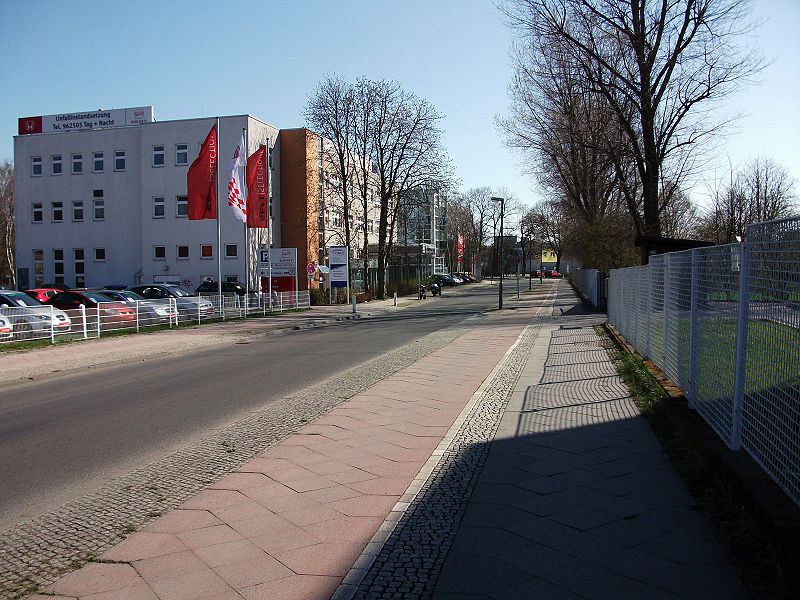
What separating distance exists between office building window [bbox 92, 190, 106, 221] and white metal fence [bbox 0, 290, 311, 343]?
22.2 metres

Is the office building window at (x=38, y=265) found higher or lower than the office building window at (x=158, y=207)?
lower

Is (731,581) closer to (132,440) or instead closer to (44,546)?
(44,546)

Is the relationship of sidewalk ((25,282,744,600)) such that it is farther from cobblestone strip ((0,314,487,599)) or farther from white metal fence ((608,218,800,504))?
white metal fence ((608,218,800,504))

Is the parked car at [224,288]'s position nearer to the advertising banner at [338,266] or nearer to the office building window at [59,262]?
the advertising banner at [338,266]

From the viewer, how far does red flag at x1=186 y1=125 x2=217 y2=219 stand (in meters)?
24.5

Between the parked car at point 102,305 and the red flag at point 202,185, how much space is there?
4.67 metres

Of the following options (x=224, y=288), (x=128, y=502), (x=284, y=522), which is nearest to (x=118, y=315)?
(x=128, y=502)

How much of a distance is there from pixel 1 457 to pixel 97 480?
5.34 feet

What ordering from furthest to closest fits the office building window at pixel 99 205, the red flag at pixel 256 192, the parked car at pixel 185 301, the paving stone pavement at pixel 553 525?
the office building window at pixel 99 205
the red flag at pixel 256 192
the parked car at pixel 185 301
the paving stone pavement at pixel 553 525

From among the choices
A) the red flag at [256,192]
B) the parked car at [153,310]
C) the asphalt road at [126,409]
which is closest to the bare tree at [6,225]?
the red flag at [256,192]

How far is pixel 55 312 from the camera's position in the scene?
739 inches

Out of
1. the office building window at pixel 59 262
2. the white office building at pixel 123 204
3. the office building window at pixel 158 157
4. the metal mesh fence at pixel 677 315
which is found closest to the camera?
the metal mesh fence at pixel 677 315

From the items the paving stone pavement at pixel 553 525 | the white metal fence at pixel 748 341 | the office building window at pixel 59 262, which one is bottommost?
the paving stone pavement at pixel 553 525

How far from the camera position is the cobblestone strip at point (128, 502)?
12.8ft
